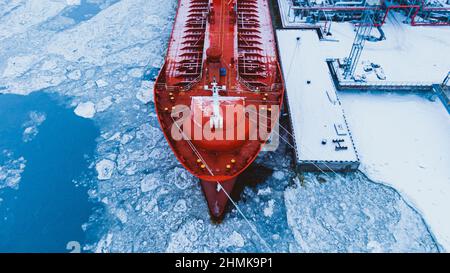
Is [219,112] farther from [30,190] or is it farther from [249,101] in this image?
[30,190]

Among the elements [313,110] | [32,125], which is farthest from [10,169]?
[313,110]

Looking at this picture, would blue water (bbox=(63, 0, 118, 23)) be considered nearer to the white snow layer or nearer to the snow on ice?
the snow on ice

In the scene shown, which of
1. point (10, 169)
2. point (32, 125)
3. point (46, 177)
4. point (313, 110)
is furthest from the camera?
point (32, 125)

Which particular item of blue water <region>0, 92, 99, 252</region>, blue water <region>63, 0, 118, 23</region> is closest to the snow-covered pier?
blue water <region>0, 92, 99, 252</region>

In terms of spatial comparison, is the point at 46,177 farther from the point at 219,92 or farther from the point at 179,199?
the point at 219,92

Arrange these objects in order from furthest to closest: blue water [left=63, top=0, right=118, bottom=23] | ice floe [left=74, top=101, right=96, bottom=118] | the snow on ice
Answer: blue water [left=63, top=0, right=118, bottom=23] → ice floe [left=74, top=101, right=96, bottom=118] → the snow on ice
